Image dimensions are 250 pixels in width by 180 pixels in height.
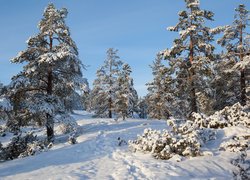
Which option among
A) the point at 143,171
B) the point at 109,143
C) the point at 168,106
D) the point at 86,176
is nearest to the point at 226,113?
the point at 109,143

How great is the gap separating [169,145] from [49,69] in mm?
10824

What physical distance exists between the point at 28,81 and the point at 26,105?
160 cm

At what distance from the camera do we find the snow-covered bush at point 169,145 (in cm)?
1187

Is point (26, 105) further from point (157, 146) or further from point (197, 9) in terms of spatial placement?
point (197, 9)

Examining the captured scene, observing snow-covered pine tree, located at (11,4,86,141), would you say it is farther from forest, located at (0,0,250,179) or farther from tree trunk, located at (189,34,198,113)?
tree trunk, located at (189,34,198,113)

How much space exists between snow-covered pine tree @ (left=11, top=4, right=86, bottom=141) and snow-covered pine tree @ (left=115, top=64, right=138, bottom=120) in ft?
66.3

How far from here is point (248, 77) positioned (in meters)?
26.9

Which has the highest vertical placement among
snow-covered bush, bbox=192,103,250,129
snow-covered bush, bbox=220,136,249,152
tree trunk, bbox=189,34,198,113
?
tree trunk, bbox=189,34,198,113

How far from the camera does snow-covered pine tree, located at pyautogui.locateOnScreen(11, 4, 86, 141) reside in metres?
19.3

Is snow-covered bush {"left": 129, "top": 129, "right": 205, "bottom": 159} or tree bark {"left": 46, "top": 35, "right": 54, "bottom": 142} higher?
tree bark {"left": 46, "top": 35, "right": 54, "bottom": 142}

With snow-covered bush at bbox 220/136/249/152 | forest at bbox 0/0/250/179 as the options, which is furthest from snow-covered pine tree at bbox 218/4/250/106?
snow-covered bush at bbox 220/136/249/152

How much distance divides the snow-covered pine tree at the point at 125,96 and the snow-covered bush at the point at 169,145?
28.3 meters

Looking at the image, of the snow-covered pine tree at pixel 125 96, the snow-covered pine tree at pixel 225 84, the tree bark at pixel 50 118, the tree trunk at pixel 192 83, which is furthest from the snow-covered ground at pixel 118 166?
the snow-covered pine tree at pixel 125 96

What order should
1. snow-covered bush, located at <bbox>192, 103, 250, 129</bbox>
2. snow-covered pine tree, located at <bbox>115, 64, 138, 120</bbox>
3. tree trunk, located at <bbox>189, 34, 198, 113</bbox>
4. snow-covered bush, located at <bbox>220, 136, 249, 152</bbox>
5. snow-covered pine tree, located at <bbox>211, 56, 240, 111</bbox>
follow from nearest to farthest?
snow-covered bush, located at <bbox>220, 136, 249, 152</bbox> < snow-covered bush, located at <bbox>192, 103, 250, 129</bbox> < tree trunk, located at <bbox>189, 34, 198, 113</bbox> < snow-covered pine tree, located at <bbox>211, 56, 240, 111</bbox> < snow-covered pine tree, located at <bbox>115, 64, 138, 120</bbox>
